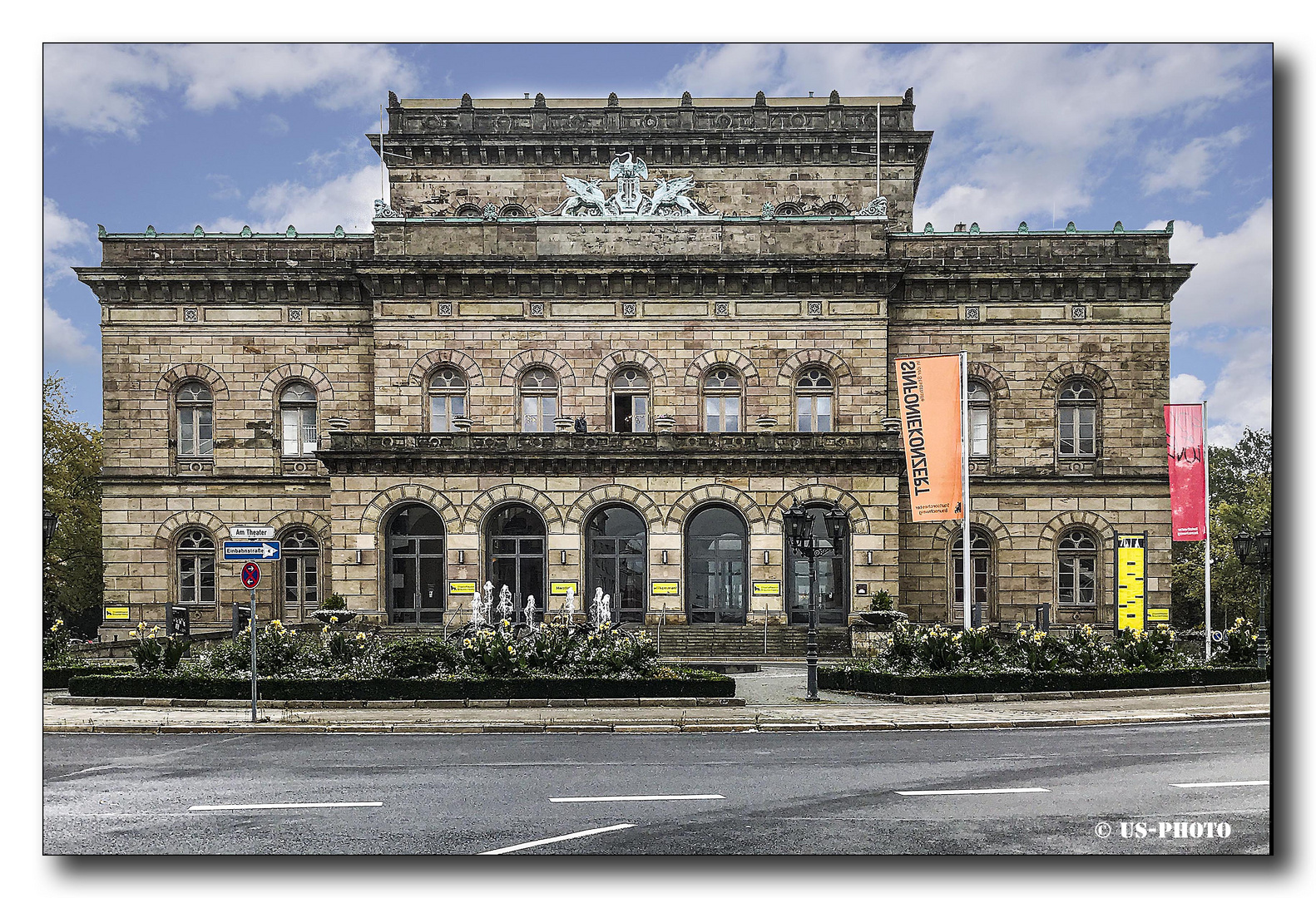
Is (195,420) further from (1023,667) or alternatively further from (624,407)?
(1023,667)

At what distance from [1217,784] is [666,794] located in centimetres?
641

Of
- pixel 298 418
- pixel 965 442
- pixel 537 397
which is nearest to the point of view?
pixel 965 442

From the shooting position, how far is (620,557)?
38.9 m

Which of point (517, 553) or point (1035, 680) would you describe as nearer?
point (1035, 680)

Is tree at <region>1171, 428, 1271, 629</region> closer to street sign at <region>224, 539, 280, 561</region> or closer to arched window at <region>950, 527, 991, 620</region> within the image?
arched window at <region>950, 527, 991, 620</region>

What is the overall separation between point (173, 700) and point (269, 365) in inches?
829

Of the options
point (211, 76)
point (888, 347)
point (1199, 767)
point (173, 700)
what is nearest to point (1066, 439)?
point (888, 347)

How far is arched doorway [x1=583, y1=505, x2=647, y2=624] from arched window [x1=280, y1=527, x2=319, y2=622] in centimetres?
1048

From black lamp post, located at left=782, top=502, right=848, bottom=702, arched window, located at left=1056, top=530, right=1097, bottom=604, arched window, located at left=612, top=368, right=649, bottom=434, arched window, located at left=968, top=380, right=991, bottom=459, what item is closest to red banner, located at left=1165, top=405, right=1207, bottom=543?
black lamp post, located at left=782, top=502, right=848, bottom=702

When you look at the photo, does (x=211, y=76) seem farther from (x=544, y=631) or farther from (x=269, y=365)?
(x=269, y=365)

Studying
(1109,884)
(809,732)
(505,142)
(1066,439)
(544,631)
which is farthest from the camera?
(505,142)

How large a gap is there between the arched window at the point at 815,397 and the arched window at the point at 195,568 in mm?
21860

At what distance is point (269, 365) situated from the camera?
4103 centimetres

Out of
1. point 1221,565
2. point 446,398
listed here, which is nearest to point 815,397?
point 446,398
